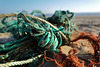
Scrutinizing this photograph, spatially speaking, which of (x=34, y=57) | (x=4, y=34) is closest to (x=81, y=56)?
(x=34, y=57)

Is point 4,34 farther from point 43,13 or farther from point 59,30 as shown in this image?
point 59,30

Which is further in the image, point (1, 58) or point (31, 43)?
point (31, 43)

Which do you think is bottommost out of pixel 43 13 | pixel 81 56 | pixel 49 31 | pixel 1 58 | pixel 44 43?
pixel 81 56

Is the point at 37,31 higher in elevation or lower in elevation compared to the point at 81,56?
higher

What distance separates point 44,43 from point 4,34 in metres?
1.35

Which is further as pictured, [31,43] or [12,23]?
[12,23]

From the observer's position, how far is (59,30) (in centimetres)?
113

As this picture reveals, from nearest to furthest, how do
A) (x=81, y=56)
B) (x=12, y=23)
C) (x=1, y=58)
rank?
(x=1, y=58) < (x=81, y=56) < (x=12, y=23)

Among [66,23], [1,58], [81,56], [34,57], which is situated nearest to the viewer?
[1,58]

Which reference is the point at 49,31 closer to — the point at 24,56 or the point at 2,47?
the point at 24,56

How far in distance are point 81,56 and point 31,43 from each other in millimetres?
625

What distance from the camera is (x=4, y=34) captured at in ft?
6.69

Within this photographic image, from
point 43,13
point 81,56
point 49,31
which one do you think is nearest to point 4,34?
point 43,13

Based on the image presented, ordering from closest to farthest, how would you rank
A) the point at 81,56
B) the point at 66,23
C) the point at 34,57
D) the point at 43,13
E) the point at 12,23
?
1. the point at 34,57
2. the point at 81,56
3. the point at 66,23
4. the point at 43,13
5. the point at 12,23
